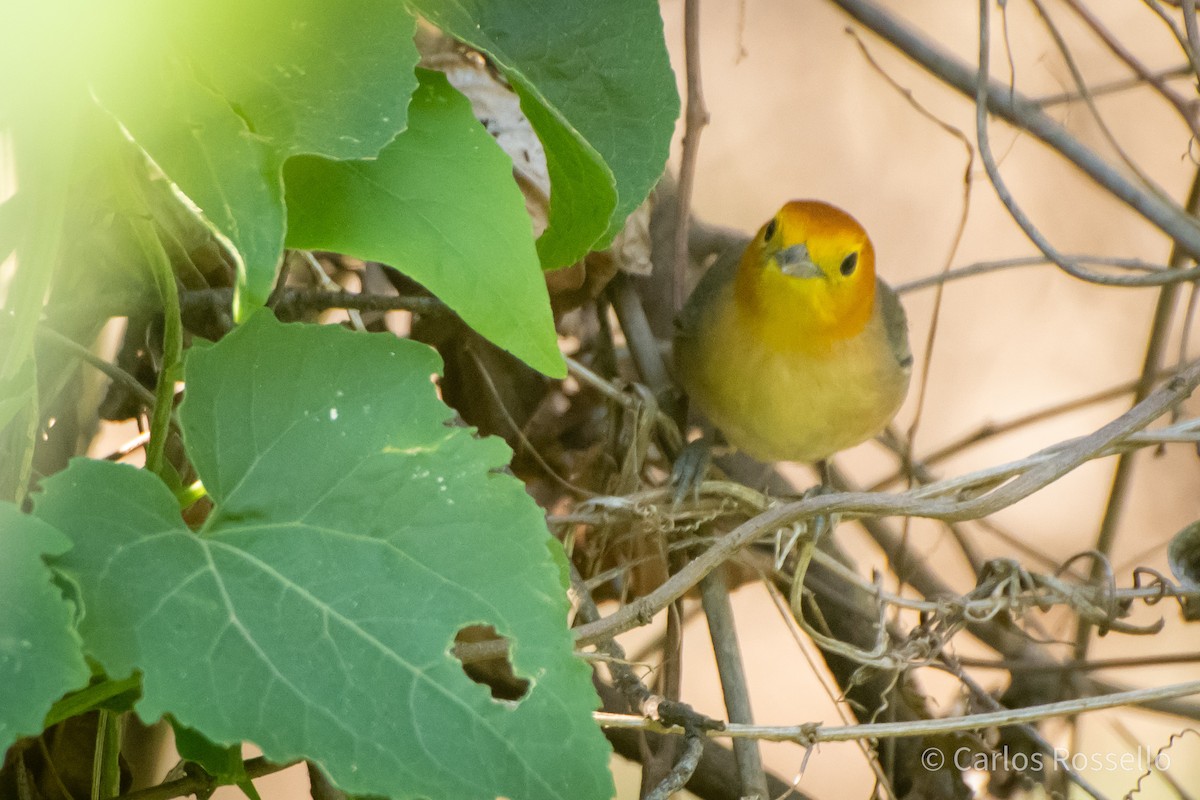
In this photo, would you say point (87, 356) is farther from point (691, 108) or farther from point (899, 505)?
point (691, 108)

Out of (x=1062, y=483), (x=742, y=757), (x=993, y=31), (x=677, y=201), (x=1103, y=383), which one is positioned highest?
(x=993, y=31)

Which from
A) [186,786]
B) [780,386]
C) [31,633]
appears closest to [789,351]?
[780,386]

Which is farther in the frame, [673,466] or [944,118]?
[944,118]

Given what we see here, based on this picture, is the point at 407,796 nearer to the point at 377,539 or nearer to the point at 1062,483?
the point at 377,539

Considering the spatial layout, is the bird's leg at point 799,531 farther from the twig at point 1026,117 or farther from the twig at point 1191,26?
the twig at point 1191,26

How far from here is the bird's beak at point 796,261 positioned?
2227 mm

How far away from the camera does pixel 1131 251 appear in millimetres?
3074

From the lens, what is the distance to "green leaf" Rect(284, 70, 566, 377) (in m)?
0.98

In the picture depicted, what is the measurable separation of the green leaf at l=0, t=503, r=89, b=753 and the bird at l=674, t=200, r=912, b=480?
1.64 meters

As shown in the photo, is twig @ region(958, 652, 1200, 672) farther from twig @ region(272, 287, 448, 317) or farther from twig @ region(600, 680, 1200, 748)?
twig @ region(272, 287, 448, 317)

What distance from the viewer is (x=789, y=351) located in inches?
93.0

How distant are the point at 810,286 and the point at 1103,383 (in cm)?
123

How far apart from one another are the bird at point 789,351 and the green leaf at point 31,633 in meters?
A: 1.64

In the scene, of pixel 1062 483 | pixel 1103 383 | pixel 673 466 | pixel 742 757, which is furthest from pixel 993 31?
pixel 742 757
